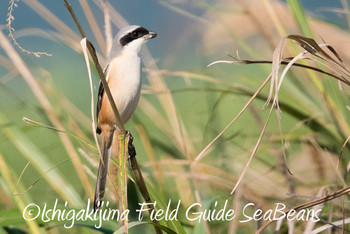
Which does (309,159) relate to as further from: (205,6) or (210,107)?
(205,6)

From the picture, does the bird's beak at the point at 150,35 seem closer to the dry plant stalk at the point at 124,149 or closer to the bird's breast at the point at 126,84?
the bird's breast at the point at 126,84

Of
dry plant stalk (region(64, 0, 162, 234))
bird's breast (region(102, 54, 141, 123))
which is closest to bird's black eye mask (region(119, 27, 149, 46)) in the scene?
bird's breast (region(102, 54, 141, 123))

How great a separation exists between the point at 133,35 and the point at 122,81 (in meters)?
0.28

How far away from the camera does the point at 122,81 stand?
62.3 inches

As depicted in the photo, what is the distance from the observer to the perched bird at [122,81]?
157cm

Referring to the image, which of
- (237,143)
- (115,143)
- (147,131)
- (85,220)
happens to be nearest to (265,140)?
(237,143)

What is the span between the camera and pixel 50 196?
1.69m

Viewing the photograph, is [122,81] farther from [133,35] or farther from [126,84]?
[133,35]

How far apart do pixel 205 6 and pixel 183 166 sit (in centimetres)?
62

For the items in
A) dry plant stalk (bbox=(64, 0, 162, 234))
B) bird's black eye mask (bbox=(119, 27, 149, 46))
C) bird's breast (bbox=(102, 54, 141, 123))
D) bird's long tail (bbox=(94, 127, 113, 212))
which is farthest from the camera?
bird's black eye mask (bbox=(119, 27, 149, 46))

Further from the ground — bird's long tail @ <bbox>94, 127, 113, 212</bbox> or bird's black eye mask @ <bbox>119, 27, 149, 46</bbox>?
bird's black eye mask @ <bbox>119, 27, 149, 46</bbox>

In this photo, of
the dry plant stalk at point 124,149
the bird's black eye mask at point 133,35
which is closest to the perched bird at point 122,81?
the bird's black eye mask at point 133,35

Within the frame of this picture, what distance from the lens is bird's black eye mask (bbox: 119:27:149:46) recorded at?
69.8 inches

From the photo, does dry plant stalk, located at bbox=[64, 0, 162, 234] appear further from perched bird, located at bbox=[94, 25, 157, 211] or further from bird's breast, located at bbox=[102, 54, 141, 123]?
bird's breast, located at bbox=[102, 54, 141, 123]
